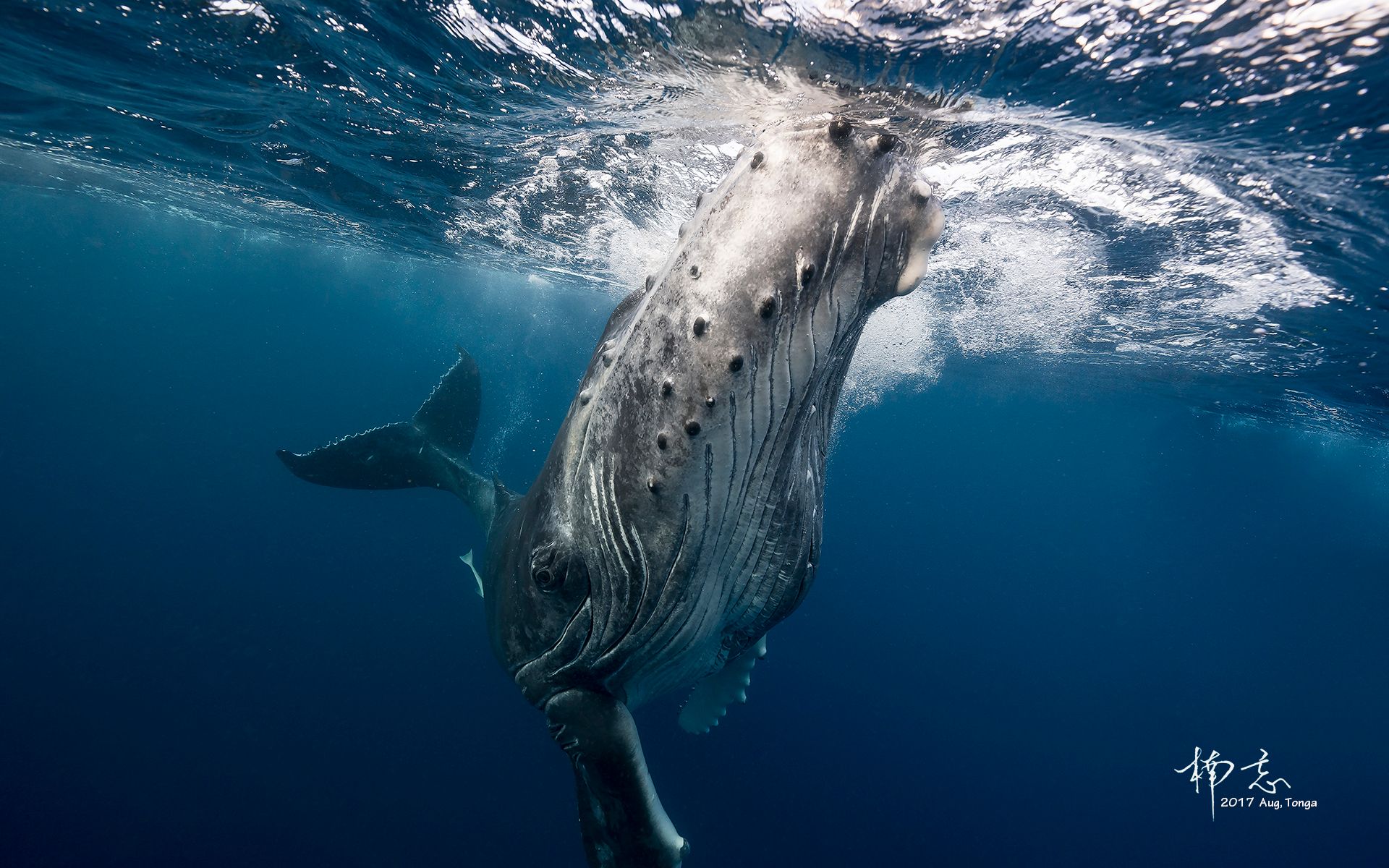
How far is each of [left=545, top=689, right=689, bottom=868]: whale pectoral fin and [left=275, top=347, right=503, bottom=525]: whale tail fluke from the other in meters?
5.68

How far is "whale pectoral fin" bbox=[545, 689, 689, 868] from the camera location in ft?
8.84

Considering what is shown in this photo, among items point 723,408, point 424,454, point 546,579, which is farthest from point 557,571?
point 424,454

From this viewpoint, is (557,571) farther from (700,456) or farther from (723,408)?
(723,408)

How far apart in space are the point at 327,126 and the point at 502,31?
23.9 feet

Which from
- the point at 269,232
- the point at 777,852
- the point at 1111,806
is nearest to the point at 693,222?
the point at 777,852

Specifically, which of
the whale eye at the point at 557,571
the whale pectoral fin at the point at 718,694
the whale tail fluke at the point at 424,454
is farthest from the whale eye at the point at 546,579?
the whale tail fluke at the point at 424,454

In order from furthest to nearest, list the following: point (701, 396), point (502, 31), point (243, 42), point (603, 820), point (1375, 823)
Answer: point (1375, 823), point (243, 42), point (502, 31), point (603, 820), point (701, 396)

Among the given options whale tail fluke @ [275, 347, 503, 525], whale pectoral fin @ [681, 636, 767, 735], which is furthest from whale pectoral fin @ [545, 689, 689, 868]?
whale tail fluke @ [275, 347, 503, 525]

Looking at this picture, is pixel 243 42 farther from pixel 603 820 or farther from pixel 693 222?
pixel 603 820

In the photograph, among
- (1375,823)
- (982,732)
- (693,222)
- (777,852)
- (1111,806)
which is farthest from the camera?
(1375,823)

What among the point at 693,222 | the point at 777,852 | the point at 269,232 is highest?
the point at 693,222

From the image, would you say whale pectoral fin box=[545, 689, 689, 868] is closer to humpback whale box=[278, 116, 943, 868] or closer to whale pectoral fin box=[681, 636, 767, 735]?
humpback whale box=[278, 116, 943, 868]

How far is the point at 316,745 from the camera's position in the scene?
17984mm

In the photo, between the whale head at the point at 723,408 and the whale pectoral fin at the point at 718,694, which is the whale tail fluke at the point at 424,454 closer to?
the whale pectoral fin at the point at 718,694
